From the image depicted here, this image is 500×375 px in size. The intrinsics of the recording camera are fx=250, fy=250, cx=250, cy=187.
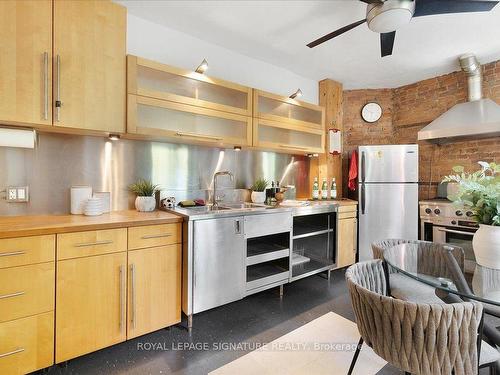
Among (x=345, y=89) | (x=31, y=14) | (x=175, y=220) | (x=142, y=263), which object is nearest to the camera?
(x=31, y=14)

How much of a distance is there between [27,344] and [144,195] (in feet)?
4.11

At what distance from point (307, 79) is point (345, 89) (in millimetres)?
827

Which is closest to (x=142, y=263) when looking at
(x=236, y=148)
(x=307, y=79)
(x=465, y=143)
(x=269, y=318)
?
(x=269, y=318)

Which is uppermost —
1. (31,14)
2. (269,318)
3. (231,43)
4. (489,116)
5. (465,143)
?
(231,43)

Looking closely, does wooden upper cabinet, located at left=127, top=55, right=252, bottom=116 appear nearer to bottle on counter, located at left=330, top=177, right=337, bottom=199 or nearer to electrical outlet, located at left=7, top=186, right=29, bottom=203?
electrical outlet, located at left=7, top=186, right=29, bottom=203

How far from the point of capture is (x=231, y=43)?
2807 millimetres

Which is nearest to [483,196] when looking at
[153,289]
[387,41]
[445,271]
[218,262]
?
[445,271]

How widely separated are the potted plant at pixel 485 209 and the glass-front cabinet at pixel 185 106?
6.16 ft

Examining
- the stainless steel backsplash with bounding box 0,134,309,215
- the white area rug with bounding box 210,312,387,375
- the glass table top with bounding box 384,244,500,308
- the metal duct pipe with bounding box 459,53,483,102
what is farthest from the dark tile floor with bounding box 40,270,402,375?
the metal duct pipe with bounding box 459,53,483,102

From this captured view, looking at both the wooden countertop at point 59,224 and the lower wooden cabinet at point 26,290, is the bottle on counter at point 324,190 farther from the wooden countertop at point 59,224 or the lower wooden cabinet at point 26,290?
the lower wooden cabinet at point 26,290

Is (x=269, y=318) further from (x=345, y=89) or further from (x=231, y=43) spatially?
(x=345, y=89)

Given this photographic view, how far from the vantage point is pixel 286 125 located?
3072 mm

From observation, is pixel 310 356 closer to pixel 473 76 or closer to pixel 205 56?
pixel 205 56

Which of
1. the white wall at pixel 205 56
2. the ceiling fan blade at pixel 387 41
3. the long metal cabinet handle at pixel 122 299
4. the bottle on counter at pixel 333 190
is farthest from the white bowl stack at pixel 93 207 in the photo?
the bottle on counter at pixel 333 190
